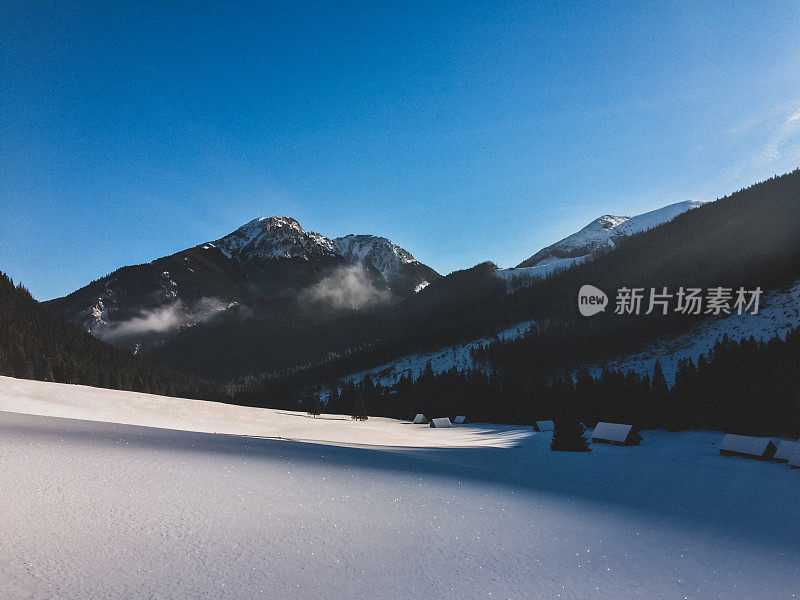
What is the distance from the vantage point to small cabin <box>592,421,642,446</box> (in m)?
50.0

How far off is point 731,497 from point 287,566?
24603 mm

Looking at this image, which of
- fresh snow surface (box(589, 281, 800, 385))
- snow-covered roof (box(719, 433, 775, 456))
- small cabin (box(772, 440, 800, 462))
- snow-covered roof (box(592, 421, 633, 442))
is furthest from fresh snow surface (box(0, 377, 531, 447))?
fresh snow surface (box(589, 281, 800, 385))

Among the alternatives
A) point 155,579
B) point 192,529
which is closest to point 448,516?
point 192,529

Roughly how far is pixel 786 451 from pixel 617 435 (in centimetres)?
1682

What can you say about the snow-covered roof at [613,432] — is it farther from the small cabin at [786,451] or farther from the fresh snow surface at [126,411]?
the fresh snow surface at [126,411]

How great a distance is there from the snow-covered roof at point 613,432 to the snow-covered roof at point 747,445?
9827 mm

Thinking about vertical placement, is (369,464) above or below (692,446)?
above

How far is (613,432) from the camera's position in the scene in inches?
2025

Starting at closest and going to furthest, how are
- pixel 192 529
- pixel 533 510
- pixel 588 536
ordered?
pixel 192 529 < pixel 588 536 < pixel 533 510

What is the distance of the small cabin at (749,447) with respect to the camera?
38.9 meters

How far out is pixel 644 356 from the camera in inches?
6304

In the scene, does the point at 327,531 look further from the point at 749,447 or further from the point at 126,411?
the point at 749,447

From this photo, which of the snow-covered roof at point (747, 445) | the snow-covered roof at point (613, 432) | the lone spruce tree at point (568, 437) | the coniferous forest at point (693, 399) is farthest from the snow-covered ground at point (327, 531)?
the coniferous forest at point (693, 399)

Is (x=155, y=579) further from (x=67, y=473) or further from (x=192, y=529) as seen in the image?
(x=67, y=473)
